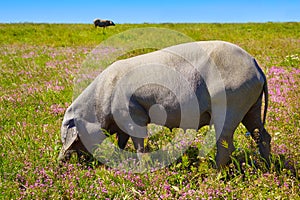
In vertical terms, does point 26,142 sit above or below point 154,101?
below

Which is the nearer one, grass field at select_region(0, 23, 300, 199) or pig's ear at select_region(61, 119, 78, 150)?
grass field at select_region(0, 23, 300, 199)

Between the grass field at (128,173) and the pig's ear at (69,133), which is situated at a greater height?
the pig's ear at (69,133)

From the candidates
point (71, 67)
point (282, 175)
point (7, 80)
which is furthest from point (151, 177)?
point (71, 67)

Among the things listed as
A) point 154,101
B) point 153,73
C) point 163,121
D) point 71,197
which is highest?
point 153,73

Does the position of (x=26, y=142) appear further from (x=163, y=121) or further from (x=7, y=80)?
(x=7, y=80)

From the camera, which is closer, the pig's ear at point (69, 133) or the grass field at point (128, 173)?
the grass field at point (128, 173)

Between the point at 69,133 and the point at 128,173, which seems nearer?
the point at 128,173

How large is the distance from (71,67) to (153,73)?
9.28 meters

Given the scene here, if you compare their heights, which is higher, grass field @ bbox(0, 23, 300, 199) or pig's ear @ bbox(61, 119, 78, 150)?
pig's ear @ bbox(61, 119, 78, 150)

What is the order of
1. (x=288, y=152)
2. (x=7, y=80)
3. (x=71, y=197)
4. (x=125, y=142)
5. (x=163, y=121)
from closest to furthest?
(x=71, y=197) < (x=163, y=121) < (x=288, y=152) < (x=125, y=142) < (x=7, y=80)

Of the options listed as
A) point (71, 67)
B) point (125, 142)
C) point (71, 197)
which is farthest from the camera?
point (71, 67)

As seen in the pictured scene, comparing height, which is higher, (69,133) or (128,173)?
(69,133)

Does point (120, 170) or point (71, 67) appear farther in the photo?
point (71, 67)

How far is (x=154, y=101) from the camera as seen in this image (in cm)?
498
